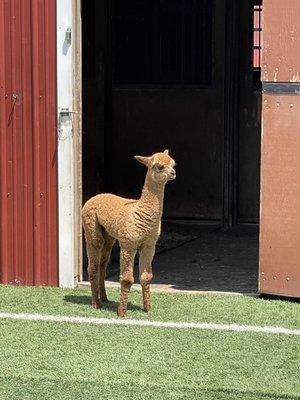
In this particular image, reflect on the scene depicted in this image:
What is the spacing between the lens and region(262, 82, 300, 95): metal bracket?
25.9ft

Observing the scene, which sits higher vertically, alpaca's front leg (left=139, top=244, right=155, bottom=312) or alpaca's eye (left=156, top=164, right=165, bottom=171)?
alpaca's eye (left=156, top=164, right=165, bottom=171)

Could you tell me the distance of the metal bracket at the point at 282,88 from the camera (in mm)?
7895

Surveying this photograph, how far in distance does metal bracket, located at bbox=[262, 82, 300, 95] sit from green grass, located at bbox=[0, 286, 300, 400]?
6.18ft

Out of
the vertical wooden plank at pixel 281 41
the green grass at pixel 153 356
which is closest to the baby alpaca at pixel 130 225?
the green grass at pixel 153 356

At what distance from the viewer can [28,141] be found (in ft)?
29.3

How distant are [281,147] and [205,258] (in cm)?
310

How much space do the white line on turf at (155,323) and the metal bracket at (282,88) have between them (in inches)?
81.9

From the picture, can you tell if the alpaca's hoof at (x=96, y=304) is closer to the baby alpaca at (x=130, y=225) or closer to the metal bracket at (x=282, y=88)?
the baby alpaca at (x=130, y=225)

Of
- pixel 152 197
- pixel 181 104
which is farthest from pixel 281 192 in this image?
pixel 181 104

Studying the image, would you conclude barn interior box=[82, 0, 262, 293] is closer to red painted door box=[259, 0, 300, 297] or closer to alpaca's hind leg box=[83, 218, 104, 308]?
red painted door box=[259, 0, 300, 297]

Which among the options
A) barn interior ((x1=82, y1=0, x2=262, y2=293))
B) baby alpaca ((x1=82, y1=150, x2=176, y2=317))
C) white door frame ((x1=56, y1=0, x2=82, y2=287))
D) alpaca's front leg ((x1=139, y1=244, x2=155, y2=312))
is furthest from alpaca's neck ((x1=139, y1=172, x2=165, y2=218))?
barn interior ((x1=82, y1=0, x2=262, y2=293))

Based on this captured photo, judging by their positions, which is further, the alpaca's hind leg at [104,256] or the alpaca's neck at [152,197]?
the alpaca's hind leg at [104,256]

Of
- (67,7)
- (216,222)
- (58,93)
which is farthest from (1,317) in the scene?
(216,222)

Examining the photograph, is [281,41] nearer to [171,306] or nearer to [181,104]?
[171,306]
